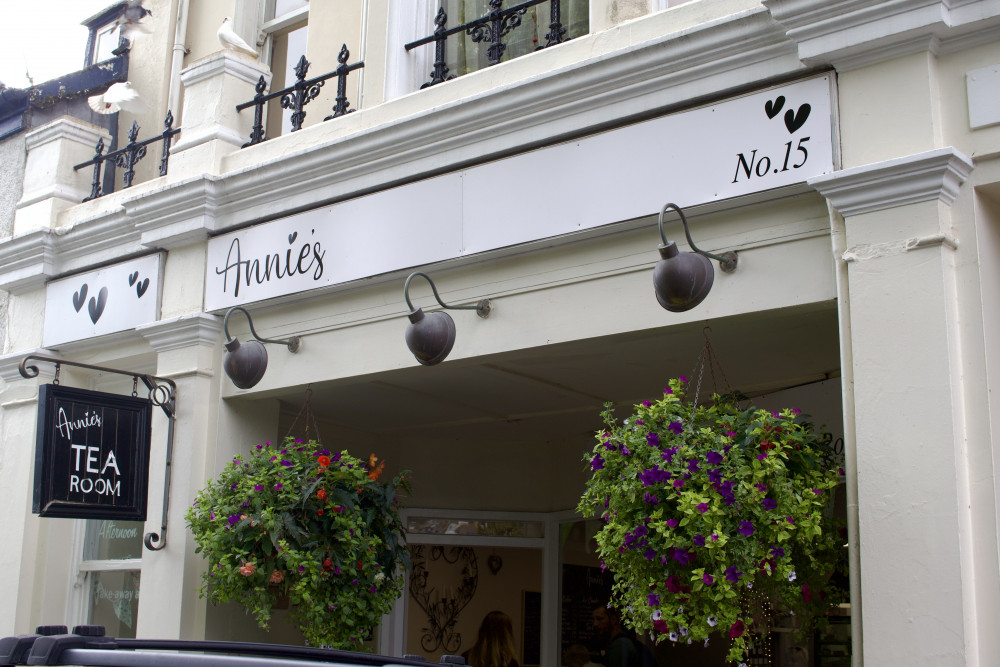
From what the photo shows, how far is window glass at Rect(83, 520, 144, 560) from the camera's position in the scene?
7.41 meters

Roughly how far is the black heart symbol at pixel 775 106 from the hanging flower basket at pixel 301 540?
9.73 feet

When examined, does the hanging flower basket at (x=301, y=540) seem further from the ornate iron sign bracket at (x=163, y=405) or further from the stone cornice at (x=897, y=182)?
the stone cornice at (x=897, y=182)

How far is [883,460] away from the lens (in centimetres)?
412

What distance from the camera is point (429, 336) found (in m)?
5.15

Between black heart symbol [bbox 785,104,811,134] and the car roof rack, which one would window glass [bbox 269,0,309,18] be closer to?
black heart symbol [bbox 785,104,811,134]

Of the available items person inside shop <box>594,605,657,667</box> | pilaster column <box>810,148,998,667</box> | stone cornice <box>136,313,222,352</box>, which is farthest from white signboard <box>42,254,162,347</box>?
pilaster column <box>810,148,998,667</box>

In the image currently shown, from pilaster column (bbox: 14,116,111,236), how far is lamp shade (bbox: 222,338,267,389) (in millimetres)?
2889

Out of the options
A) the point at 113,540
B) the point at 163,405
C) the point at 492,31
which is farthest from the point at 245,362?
the point at 113,540

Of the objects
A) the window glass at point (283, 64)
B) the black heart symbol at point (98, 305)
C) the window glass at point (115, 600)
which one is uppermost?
the window glass at point (283, 64)

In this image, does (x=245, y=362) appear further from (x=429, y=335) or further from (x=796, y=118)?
(x=796, y=118)

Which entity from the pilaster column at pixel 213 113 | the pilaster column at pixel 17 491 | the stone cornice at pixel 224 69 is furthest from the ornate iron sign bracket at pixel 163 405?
the stone cornice at pixel 224 69

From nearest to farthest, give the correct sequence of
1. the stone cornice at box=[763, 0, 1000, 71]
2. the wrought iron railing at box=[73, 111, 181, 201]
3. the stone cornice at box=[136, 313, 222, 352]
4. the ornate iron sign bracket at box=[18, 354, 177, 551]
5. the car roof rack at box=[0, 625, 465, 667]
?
the car roof rack at box=[0, 625, 465, 667] < the stone cornice at box=[763, 0, 1000, 71] < the ornate iron sign bracket at box=[18, 354, 177, 551] < the stone cornice at box=[136, 313, 222, 352] < the wrought iron railing at box=[73, 111, 181, 201]

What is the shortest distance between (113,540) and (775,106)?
17.9 ft

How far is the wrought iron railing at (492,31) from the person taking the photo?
19.1ft
